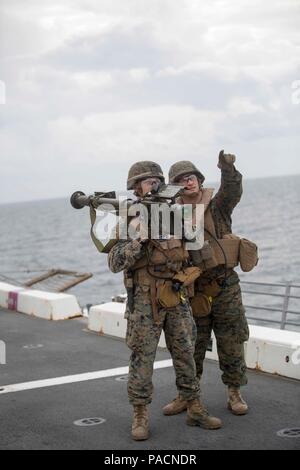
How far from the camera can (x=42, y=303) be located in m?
10.8

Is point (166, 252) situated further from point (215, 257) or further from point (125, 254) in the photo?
point (215, 257)

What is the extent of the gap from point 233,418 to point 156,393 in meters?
1.04

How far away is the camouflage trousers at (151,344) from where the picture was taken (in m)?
5.27

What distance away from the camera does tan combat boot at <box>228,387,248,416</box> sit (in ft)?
19.0

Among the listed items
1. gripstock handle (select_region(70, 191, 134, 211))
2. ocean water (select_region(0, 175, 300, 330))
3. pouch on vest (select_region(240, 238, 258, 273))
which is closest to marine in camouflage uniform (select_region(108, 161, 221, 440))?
gripstock handle (select_region(70, 191, 134, 211))

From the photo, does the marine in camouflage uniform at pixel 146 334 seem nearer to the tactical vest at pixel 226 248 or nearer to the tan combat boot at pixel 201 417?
the tan combat boot at pixel 201 417

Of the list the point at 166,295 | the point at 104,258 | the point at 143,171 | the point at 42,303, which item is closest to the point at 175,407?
the point at 166,295

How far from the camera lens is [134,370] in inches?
208

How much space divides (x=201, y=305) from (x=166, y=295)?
1.98 ft

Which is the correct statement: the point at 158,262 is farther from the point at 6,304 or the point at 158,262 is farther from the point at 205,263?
the point at 6,304

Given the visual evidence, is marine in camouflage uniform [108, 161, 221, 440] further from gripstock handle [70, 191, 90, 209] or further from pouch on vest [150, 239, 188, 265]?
gripstock handle [70, 191, 90, 209]

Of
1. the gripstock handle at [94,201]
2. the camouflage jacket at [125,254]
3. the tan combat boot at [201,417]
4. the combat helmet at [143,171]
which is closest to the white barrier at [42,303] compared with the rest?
the gripstock handle at [94,201]

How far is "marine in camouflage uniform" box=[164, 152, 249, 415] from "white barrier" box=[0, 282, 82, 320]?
5034 mm
